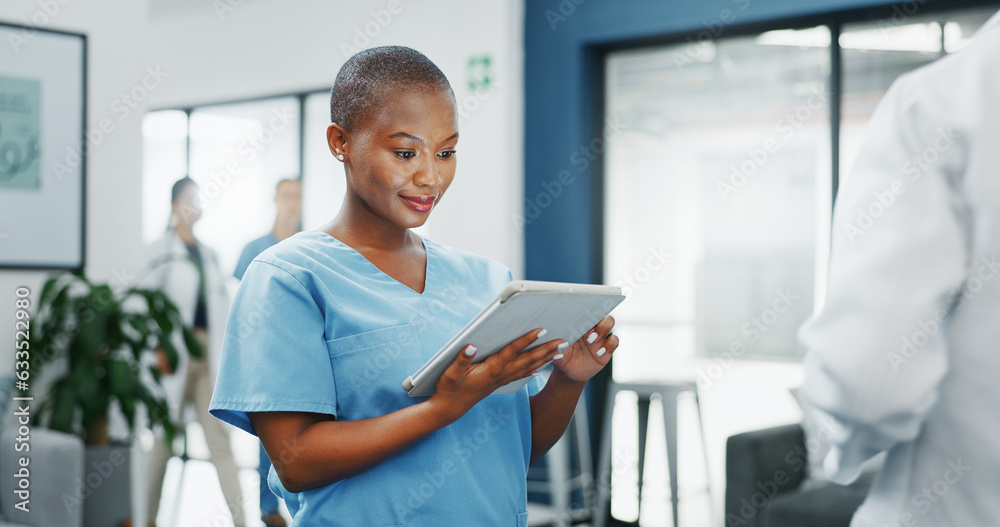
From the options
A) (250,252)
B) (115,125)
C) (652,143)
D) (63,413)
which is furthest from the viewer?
(652,143)

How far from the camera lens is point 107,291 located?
124 inches

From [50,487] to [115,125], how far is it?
4.95ft

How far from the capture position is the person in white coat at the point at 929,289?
2.58 feet

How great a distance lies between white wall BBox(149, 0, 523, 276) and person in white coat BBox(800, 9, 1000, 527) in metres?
3.74

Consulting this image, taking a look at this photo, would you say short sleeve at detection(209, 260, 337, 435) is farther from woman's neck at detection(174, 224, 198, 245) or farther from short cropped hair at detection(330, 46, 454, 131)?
woman's neck at detection(174, 224, 198, 245)

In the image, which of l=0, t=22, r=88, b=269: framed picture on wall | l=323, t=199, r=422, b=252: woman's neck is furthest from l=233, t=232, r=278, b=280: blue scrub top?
l=323, t=199, r=422, b=252: woman's neck

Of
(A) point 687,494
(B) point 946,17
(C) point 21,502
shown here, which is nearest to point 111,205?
(C) point 21,502

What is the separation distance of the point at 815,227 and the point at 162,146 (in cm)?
468

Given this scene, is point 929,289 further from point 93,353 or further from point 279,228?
point 279,228

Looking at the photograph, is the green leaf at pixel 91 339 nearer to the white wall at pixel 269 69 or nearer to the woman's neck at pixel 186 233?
the white wall at pixel 269 69

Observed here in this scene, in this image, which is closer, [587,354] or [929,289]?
[929,289]

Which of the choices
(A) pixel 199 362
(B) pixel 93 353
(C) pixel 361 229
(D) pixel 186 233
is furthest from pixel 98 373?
(C) pixel 361 229

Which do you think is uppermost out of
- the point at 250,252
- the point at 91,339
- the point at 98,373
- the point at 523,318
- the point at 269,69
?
the point at 269,69

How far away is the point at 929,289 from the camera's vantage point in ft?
2.57
